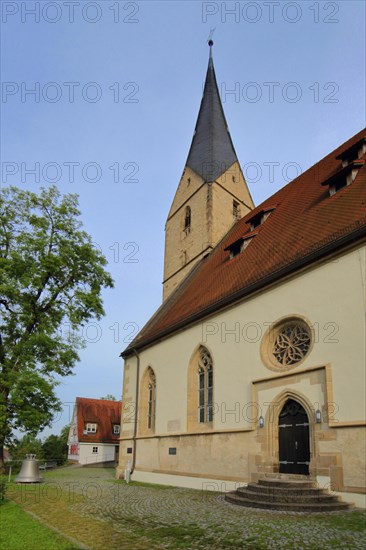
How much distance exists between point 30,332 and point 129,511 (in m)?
12.2

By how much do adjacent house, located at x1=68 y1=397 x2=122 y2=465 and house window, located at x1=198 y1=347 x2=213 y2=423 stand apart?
944 inches

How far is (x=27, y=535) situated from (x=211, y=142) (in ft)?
80.7

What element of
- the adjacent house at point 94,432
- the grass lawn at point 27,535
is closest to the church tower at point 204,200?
the grass lawn at point 27,535

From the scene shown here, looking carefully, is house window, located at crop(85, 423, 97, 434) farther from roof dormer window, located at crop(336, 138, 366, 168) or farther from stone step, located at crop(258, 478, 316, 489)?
roof dormer window, located at crop(336, 138, 366, 168)

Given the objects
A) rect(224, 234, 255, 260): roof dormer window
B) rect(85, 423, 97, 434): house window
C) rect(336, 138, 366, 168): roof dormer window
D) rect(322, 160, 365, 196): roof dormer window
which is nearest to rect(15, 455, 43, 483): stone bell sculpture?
rect(224, 234, 255, 260): roof dormer window

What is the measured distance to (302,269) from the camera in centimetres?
1036

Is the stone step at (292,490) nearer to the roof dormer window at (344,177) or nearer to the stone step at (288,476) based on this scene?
the stone step at (288,476)

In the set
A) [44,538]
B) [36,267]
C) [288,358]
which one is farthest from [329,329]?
[36,267]

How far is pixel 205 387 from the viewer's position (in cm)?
1318

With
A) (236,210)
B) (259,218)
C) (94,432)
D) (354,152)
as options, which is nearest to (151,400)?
(259,218)

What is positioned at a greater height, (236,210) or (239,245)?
(236,210)

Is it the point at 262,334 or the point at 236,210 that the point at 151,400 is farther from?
the point at 236,210

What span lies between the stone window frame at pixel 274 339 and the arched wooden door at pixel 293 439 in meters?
0.88

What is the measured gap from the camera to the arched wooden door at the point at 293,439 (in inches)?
369
